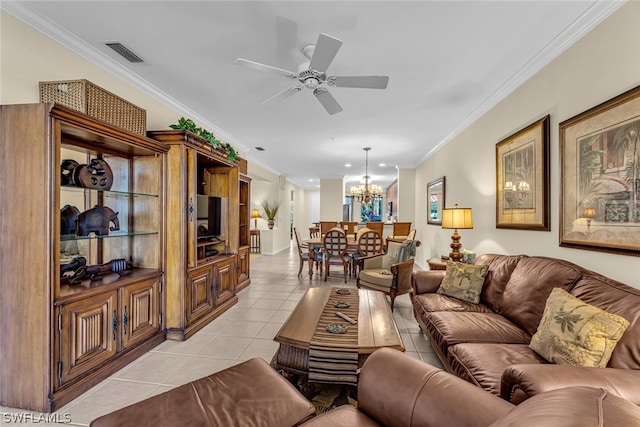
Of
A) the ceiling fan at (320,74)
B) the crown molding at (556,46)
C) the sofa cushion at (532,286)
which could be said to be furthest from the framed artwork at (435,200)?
the ceiling fan at (320,74)

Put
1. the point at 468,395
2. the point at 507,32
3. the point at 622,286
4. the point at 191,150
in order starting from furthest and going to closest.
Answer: the point at 191,150
the point at 507,32
the point at 622,286
the point at 468,395

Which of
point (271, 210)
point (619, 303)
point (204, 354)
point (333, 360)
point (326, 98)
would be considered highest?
point (326, 98)

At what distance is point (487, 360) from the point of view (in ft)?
5.21

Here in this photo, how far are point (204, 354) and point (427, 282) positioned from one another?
2.36 metres

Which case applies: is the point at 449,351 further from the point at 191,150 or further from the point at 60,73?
the point at 60,73

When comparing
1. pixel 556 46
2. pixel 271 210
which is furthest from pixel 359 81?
pixel 271 210

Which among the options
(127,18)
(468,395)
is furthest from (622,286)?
(127,18)

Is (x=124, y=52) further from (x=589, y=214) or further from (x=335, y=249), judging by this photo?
(x=335, y=249)

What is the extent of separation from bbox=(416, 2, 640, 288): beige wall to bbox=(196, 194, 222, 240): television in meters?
3.56

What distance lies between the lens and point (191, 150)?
9.71 feet

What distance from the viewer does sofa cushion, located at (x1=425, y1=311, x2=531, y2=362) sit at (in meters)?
1.89

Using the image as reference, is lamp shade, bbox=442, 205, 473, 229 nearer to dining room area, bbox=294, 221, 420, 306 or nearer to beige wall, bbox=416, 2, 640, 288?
beige wall, bbox=416, 2, 640, 288

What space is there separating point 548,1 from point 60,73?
3.72 metres

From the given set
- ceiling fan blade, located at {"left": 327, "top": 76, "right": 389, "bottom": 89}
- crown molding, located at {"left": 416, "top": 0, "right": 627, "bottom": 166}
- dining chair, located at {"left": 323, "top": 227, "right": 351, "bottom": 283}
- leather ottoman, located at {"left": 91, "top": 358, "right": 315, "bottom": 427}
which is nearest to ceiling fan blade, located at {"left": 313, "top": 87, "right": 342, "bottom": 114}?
ceiling fan blade, located at {"left": 327, "top": 76, "right": 389, "bottom": 89}
